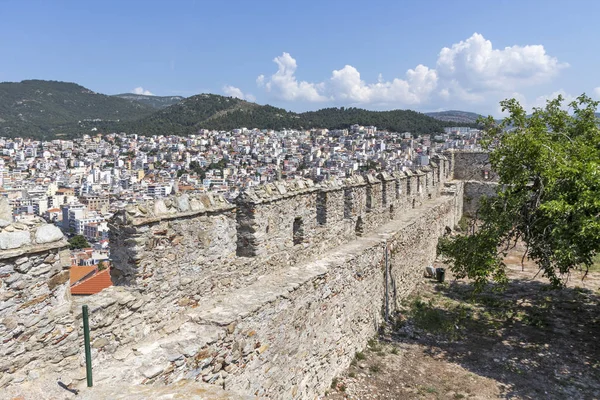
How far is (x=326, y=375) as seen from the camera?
6770mm

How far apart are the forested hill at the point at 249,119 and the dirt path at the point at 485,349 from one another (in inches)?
5545

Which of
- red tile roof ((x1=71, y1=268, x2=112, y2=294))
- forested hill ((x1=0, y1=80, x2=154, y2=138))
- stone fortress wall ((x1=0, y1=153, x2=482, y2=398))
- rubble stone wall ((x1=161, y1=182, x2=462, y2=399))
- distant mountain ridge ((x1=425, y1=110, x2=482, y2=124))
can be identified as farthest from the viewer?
distant mountain ridge ((x1=425, y1=110, x2=482, y2=124))

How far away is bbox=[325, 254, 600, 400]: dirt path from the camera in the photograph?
6914 mm

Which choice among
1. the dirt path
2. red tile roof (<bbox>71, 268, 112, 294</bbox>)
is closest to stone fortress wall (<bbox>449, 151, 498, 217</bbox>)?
the dirt path

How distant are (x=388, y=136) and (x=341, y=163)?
54.8 meters

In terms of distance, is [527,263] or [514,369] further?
[527,263]

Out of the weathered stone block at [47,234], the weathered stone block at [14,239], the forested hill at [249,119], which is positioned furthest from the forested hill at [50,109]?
the weathered stone block at [14,239]

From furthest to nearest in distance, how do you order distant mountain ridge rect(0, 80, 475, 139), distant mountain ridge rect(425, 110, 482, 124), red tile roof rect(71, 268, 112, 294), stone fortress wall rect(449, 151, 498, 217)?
distant mountain ridge rect(425, 110, 482, 124), distant mountain ridge rect(0, 80, 475, 139), stone fortress wall rect(449, 151, 498, 217), red tile roof rect(71, 268, 112, 294)

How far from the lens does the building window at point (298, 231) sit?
708 cm

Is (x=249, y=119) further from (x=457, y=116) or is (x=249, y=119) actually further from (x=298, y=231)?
(x=298, y=231)

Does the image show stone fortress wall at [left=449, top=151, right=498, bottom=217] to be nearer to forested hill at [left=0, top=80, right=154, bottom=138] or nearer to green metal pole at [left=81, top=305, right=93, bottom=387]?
green metal pole at [left=81, top=305, right=93, bottom=387]

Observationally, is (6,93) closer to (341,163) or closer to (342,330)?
(341,163)

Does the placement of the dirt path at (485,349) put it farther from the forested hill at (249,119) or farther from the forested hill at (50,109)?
the forested hill at (50,109)

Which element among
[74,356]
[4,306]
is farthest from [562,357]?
[4,306]
